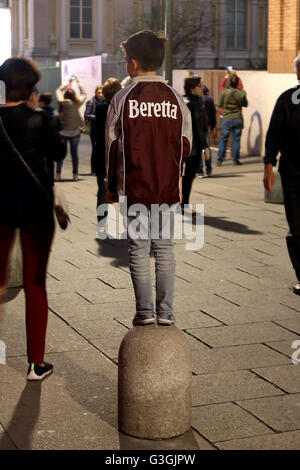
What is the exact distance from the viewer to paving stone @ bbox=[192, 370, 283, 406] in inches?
194

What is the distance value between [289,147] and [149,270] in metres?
2.67

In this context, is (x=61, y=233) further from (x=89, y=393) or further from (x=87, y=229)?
(x=89, y=393)

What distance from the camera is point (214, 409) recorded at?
4746 millimetres

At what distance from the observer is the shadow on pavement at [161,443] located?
424 cm

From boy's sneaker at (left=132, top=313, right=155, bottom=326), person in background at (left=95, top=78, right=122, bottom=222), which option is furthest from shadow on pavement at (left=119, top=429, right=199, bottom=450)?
person in background at (left=95, top=78, right=122, bottom=222)

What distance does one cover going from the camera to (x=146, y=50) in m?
5.07

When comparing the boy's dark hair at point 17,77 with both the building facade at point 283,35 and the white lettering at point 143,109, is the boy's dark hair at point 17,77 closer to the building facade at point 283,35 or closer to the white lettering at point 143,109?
the white lettering at point 143,109

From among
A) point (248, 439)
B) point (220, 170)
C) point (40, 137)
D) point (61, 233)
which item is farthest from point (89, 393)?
point (220, 170)

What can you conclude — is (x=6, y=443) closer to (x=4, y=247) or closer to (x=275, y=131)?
(x=4, y=247)

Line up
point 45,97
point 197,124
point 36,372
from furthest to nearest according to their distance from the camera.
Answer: point 45,97, point 197,124, point 36,372

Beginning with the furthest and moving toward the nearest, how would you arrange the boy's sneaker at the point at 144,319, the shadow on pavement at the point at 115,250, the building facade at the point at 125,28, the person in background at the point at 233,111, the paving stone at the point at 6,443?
the building facade at the point at 125,28 → the person in background at the point at 233,111 → the shadow on pavement at the point at 115,250 → the boy's sneaker at the point at 144,319 → the paving stone at the point at 6,443

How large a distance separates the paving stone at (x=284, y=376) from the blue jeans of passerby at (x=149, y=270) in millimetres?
800

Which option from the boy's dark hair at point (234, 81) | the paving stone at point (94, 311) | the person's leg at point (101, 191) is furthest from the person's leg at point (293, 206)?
the boy's dark hair at point (234, 81)

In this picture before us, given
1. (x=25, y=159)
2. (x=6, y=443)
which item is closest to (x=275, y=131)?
(x=25, y=159)
